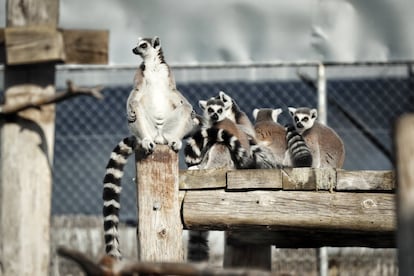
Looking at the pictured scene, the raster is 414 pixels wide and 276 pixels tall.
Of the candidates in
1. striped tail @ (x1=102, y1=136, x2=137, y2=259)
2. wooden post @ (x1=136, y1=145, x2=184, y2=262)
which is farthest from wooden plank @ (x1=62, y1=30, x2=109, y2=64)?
wooden post @ (x1=136, y1=145, x2=184, y2=262)

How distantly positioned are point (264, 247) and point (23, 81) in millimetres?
1865

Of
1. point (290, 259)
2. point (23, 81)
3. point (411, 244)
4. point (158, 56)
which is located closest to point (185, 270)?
point (411, 244)

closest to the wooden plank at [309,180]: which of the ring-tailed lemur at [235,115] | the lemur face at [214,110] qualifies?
the lemur face at [214,110]

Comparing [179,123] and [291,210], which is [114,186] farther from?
[291,210]

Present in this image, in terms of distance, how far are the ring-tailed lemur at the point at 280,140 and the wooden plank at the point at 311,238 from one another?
20.7 inches

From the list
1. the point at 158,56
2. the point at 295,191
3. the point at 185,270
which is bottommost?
the point at 185,270

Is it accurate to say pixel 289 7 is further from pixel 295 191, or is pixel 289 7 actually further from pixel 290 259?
pixel 295 191

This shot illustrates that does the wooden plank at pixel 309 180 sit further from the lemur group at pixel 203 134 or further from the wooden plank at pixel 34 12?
the wooden plank at pixel 34 12

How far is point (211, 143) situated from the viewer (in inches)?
253

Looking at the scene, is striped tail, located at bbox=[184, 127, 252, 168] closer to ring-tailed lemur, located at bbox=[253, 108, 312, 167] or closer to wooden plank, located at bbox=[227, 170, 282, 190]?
ring-tailed lemur, located at bbox=[253, 108, 312, 167]

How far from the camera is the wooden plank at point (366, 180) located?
518 cm

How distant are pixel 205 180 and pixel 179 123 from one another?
952 millimetres

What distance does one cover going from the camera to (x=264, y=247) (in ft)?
20.7

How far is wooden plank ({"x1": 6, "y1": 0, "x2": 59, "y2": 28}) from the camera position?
5.57 metres
